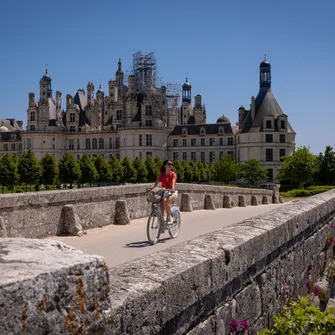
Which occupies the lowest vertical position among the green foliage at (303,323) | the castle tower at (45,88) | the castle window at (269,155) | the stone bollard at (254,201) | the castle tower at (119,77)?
the stone bollard at (254,201)

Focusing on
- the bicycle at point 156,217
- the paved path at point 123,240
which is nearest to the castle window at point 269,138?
the paved path at point 123,240

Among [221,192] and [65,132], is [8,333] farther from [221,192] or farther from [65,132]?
[65,132]

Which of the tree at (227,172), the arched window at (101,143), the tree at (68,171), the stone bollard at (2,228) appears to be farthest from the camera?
the arched window at (101,143)

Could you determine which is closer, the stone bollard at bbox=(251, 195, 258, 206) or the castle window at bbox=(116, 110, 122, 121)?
the stone bollard at bbox=(251, 195, 258, 206)

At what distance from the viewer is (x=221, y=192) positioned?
21.3 metres

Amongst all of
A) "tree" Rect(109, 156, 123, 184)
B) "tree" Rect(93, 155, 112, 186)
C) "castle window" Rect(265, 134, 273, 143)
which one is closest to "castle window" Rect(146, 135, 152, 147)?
"castle window" Rect(265, 134, 273, 143)

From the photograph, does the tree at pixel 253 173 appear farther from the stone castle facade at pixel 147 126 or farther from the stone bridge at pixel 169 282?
the stone bridge at pixel 169 282

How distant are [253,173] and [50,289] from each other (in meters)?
66.9

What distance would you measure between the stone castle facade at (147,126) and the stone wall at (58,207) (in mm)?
64821

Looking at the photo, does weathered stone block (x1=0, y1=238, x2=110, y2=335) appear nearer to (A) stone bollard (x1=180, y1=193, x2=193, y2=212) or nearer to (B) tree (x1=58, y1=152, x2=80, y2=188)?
(A) stone bollard (x1=180, y1=193, x2=193, y2=212)

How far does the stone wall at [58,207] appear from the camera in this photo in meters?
8.12

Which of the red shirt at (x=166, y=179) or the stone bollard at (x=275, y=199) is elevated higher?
the red shirt at (x=166, y=179)

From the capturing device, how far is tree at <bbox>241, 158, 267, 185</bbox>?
6756cm

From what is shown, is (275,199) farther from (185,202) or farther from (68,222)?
(68,222)
